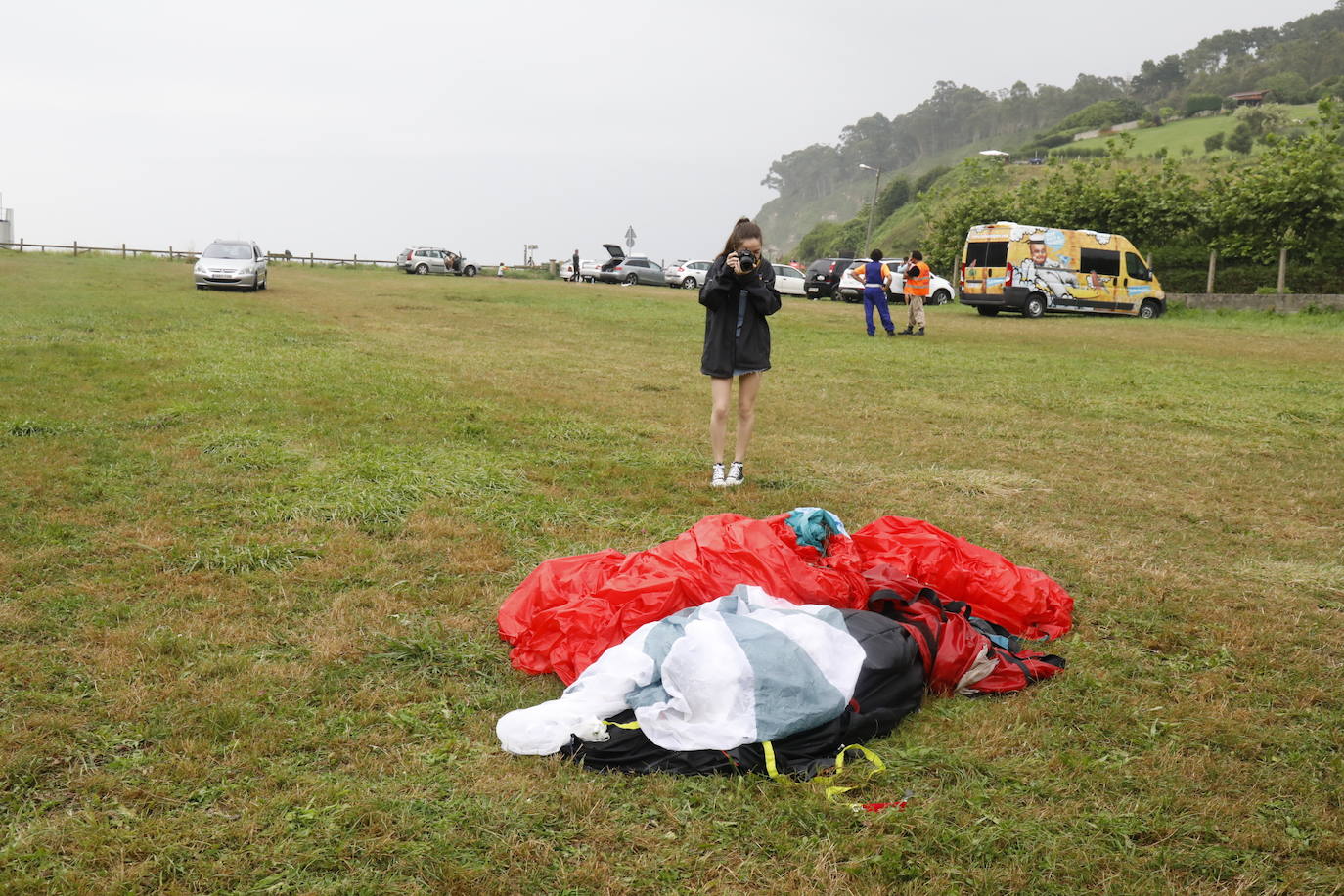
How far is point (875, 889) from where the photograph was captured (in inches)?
101

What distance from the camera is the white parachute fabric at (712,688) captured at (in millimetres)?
3148

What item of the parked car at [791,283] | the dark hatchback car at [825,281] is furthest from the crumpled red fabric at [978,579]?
the parked car at [791,283]

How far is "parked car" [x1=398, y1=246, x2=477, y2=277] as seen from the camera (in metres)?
44.4

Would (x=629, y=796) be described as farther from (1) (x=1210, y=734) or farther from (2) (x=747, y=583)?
(1) (x=1210, y=734)

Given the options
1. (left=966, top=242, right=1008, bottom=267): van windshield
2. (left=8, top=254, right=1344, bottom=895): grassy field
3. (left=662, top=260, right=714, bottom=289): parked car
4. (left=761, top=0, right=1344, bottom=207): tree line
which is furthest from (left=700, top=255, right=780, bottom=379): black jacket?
(left=761, top=0, right=1344, bottom=207): tree line

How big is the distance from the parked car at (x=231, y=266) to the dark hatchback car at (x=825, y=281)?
57.8ft

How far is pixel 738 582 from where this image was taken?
13.3 ft

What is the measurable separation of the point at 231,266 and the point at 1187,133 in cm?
8515

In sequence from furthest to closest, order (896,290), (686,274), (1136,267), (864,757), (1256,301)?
(686,274)
(896,290)
(1256,301)
(1136,267)
(864,757)

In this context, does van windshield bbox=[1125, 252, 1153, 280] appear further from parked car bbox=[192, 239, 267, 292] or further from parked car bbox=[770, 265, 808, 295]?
parked car bbox=[192, 239, 267, 292]

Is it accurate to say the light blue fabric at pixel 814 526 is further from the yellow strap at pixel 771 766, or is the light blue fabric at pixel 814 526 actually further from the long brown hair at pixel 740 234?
the long brown hair at pixel 740 234

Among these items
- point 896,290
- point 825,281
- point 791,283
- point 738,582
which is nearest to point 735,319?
point 738,582

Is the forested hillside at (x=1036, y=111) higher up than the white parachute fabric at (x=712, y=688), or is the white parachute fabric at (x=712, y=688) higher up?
the forested hillside at (x=1036, y=111)

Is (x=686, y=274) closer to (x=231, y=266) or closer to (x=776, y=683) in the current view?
(x=231, y=266)
